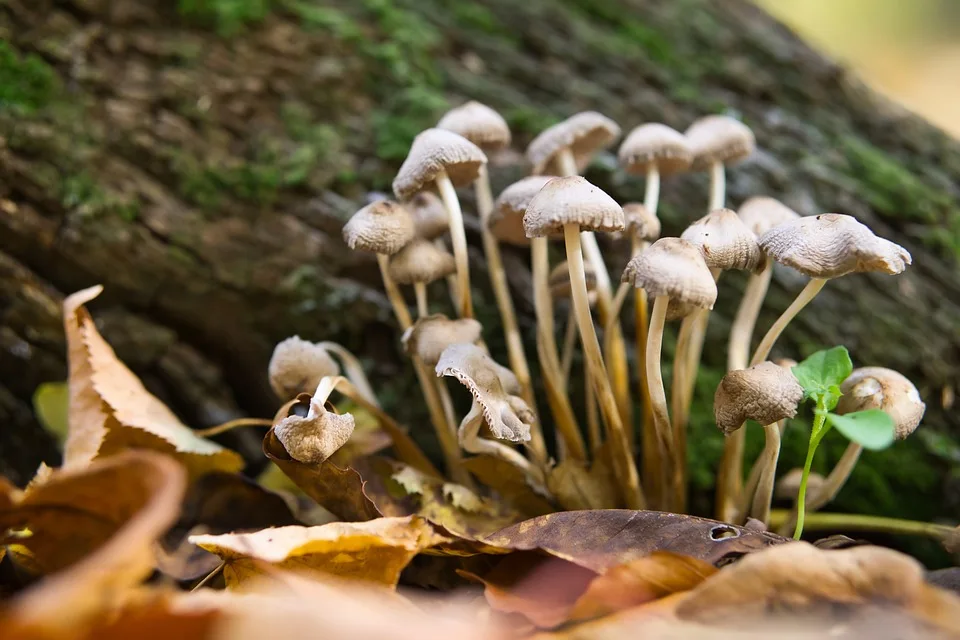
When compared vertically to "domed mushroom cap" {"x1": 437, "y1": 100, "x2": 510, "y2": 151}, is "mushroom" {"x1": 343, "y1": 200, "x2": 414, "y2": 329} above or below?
below

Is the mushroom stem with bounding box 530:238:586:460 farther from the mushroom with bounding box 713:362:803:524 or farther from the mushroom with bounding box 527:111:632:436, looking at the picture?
the mushroom with bounding box 713:362:803:524

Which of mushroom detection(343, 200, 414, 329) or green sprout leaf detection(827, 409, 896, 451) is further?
mushroom detection(343, 200, 414, 329)

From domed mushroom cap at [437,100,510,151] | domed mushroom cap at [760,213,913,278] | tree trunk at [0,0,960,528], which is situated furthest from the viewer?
tree trunk at [0,0,960,528]

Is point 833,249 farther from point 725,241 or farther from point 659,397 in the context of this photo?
point 659,397

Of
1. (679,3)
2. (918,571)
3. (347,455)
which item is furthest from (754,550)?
(679,3)

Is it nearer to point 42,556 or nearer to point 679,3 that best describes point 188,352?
point 42,556

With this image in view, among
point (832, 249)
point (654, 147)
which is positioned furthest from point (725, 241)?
point (654, 147)

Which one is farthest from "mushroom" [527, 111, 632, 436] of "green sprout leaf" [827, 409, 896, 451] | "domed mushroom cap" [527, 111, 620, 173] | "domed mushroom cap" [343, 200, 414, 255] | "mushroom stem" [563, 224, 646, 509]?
"green sprout leaf" [827, 409, 896, 451]
